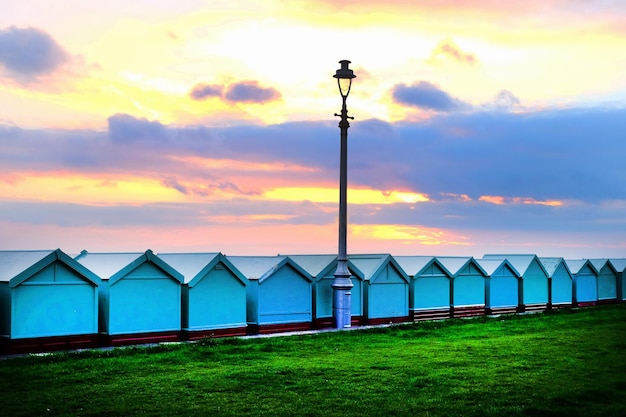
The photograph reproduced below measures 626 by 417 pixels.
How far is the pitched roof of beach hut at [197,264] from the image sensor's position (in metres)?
29.6

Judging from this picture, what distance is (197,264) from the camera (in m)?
30.6

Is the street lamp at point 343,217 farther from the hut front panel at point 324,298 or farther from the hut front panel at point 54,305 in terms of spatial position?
the hut front panel at point 54,305

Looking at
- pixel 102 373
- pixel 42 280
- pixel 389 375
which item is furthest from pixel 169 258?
pixel 389 375

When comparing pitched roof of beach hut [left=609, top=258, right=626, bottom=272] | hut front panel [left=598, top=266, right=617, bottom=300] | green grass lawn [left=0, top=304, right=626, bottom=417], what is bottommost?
green grass lawn [left=0, top=304, right=626, bottom=417]

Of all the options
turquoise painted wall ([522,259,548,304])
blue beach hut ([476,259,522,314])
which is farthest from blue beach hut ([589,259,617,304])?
blue beach hut ([476,259,522,314])

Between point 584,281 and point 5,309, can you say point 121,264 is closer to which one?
point 5,309

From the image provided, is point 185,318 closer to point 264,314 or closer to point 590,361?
point 264,314

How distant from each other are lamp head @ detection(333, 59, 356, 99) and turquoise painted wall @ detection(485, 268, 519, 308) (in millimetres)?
16518

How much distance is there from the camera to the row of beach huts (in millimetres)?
25406

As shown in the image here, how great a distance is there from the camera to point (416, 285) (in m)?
38.8

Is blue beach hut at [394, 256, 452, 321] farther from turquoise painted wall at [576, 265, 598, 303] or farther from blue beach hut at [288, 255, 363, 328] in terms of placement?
turquoise painted wall at [576, 265, 598, 303]

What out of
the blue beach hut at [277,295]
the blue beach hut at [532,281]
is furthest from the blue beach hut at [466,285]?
the blue beach hut at [277,295]

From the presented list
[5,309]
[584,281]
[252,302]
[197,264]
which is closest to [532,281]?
[584,281]

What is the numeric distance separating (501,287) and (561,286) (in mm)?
7322
